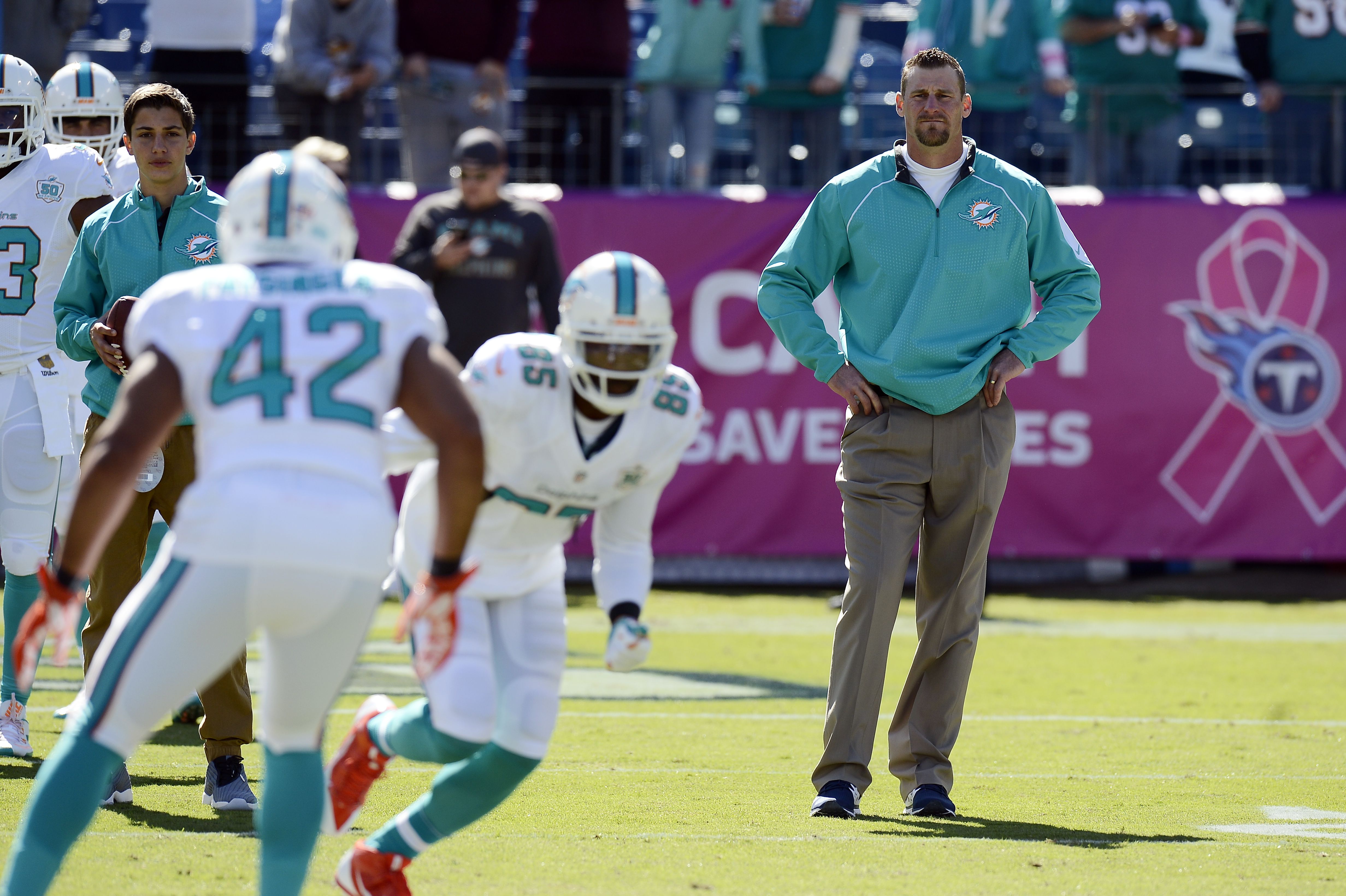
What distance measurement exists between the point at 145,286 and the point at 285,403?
6.89ft

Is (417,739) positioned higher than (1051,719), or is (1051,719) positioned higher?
(417,739)

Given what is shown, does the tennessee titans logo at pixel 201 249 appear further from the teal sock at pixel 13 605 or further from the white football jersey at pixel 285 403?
the white football jersey at pixel 285 403

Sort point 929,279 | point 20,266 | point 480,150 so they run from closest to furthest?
point 929,279, point 20,266, point 480,150

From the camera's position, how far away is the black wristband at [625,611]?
157 inches

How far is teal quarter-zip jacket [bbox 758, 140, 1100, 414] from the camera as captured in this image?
5.38 metres

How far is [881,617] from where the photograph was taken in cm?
533

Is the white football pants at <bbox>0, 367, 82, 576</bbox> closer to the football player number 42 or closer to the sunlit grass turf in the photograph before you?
the sunlit grass turf

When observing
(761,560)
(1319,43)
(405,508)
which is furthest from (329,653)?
(1319,43)

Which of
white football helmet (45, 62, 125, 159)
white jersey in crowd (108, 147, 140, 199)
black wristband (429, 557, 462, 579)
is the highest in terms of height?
white football helmet (45, 62, 125, 159)

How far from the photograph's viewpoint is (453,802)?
3.90 metres

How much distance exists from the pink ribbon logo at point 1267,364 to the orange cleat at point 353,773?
8.31 metres

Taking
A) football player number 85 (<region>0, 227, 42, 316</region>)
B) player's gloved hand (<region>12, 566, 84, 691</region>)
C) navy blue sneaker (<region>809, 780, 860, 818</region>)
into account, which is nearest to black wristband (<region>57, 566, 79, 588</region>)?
player's gloved hand (<region>12, 566, 84, 691</region>)

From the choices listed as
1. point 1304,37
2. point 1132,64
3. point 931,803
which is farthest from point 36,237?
point 1304,37

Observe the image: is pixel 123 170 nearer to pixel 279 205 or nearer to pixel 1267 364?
pixel 279 205
